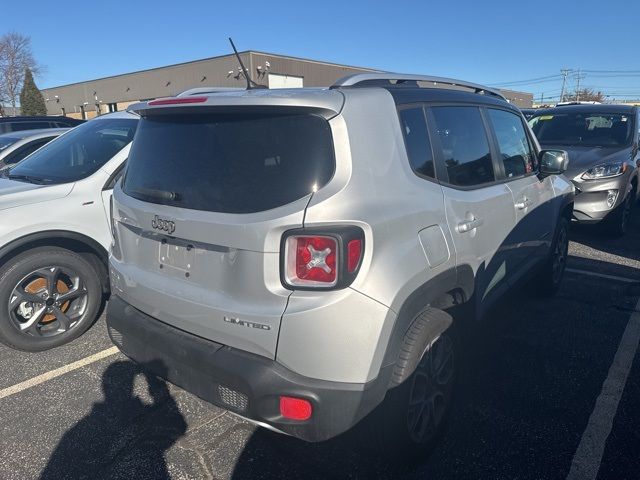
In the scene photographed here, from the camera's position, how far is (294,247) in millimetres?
1883

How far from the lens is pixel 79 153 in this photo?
4.20m

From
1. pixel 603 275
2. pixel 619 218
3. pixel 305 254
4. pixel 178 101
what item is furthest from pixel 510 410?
pixel 619 218

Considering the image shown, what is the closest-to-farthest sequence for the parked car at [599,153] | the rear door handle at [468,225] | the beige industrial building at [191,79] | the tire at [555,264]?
the rear door handle at [468,225] < the tire at [555,264] < the parked car at [599,153] < the beige industrial building at [191,79]

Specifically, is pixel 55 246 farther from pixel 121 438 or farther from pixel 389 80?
pixel 389 80

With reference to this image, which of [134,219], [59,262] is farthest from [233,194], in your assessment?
[59,262]

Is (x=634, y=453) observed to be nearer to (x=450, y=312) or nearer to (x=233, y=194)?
(x=450, y=312)

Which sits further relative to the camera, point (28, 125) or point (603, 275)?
point (28, 125)

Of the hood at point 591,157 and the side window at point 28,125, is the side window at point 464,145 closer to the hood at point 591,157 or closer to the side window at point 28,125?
the hood at point 591,157

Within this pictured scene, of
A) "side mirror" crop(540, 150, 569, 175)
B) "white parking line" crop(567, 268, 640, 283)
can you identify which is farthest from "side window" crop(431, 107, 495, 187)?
"white parking line" crop(567, 268, 640, 283)

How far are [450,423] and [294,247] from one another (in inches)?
62.6

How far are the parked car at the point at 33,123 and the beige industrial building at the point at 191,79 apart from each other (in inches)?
584

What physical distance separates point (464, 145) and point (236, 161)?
1.47 meters

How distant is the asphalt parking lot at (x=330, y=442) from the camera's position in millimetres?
2387

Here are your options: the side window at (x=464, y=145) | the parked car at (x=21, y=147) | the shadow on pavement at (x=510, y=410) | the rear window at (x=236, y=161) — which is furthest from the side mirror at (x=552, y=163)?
the parked car at (x=21, y=147)
